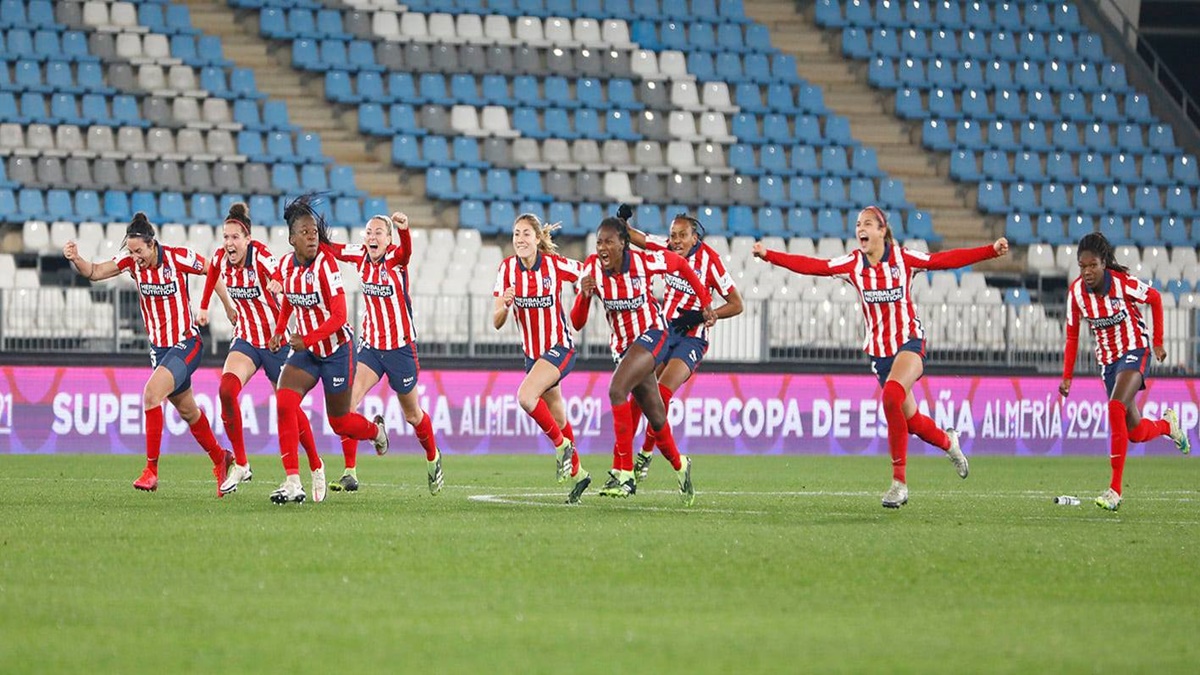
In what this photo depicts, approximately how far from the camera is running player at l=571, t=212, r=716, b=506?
1399 centimetres

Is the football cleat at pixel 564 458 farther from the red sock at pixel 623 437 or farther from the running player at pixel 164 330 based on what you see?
the running player at pixel 164 330

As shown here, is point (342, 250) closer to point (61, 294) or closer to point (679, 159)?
point (61, 294)

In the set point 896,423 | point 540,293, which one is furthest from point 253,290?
point 896,423

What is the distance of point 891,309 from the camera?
14.3 m

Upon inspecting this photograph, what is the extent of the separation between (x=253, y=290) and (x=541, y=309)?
7.94ft

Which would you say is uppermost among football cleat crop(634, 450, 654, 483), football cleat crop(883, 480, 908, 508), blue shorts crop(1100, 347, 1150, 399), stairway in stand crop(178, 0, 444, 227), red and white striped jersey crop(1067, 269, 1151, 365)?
stairway in stand crop(178, 0, 444, 227)

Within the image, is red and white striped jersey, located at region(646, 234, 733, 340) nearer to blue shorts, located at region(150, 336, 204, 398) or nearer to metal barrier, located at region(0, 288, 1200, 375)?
blue shorts, located at region(150, 336, 204, 398)

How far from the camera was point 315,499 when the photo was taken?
14023mm

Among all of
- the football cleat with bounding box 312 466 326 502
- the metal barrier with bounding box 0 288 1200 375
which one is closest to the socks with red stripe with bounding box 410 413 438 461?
the football cleat with bounding box 312 466 326 502

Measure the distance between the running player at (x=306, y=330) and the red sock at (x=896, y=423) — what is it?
4.06 metres

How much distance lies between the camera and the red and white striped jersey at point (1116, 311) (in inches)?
593

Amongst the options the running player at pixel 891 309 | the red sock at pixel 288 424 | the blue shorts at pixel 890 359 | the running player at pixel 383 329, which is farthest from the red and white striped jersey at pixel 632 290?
the red sock at pixel 288 424

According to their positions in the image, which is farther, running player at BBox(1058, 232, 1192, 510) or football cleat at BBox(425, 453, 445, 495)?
football cleat at BBox(425, 453, 445, 495)

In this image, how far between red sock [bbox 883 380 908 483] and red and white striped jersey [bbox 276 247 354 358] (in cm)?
410
